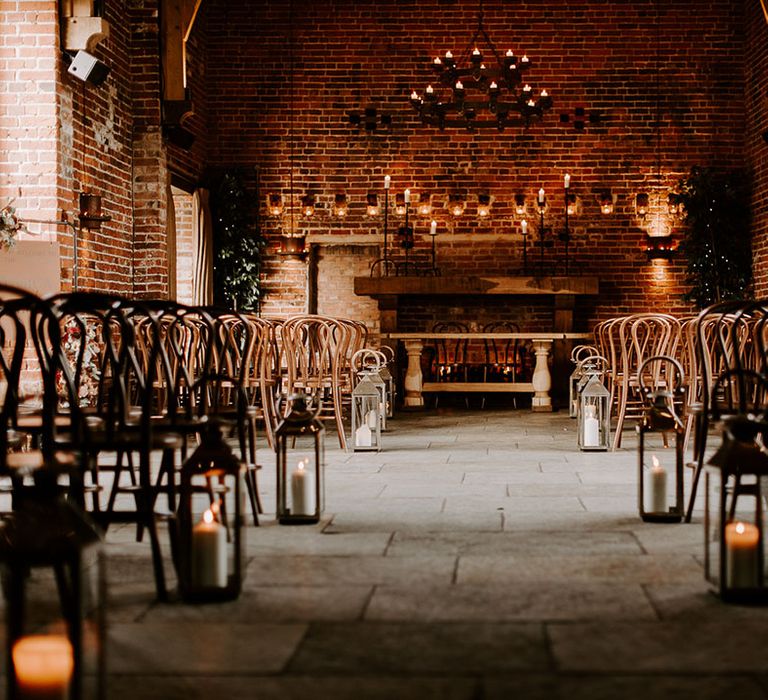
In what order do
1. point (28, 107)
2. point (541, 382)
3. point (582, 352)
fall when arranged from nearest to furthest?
point (28, 107), point (541, 382), point (582, 352)

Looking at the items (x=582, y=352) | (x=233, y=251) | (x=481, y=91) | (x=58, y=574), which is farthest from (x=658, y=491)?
(x=233, y=251)

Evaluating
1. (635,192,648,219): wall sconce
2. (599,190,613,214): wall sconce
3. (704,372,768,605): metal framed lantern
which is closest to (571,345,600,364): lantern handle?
(599,190,613,214): wall sconce

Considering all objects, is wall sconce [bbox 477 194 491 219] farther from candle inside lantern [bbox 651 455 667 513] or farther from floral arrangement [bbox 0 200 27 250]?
candle inside lantern [bbox 651 455 667 513]

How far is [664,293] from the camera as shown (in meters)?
10.9

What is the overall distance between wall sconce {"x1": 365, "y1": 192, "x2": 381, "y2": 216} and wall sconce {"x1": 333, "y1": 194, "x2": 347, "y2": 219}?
0.26 meters

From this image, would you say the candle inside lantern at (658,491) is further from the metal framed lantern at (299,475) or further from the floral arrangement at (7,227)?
the floral arrangement at (7,227)

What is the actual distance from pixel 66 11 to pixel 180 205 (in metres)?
3.44

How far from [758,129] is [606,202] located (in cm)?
166

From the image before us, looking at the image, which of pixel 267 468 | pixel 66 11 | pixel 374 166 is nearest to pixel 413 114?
pixel 374 166

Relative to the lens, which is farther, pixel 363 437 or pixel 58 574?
pixel 363 437

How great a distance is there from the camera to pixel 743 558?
2.54 metres

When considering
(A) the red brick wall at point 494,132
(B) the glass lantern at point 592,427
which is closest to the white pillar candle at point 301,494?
(B) the glass lantern at point 592,427

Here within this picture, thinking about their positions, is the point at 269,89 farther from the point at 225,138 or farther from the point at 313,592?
the point at 313,592

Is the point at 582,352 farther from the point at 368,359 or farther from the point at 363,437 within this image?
the point at 363,437
